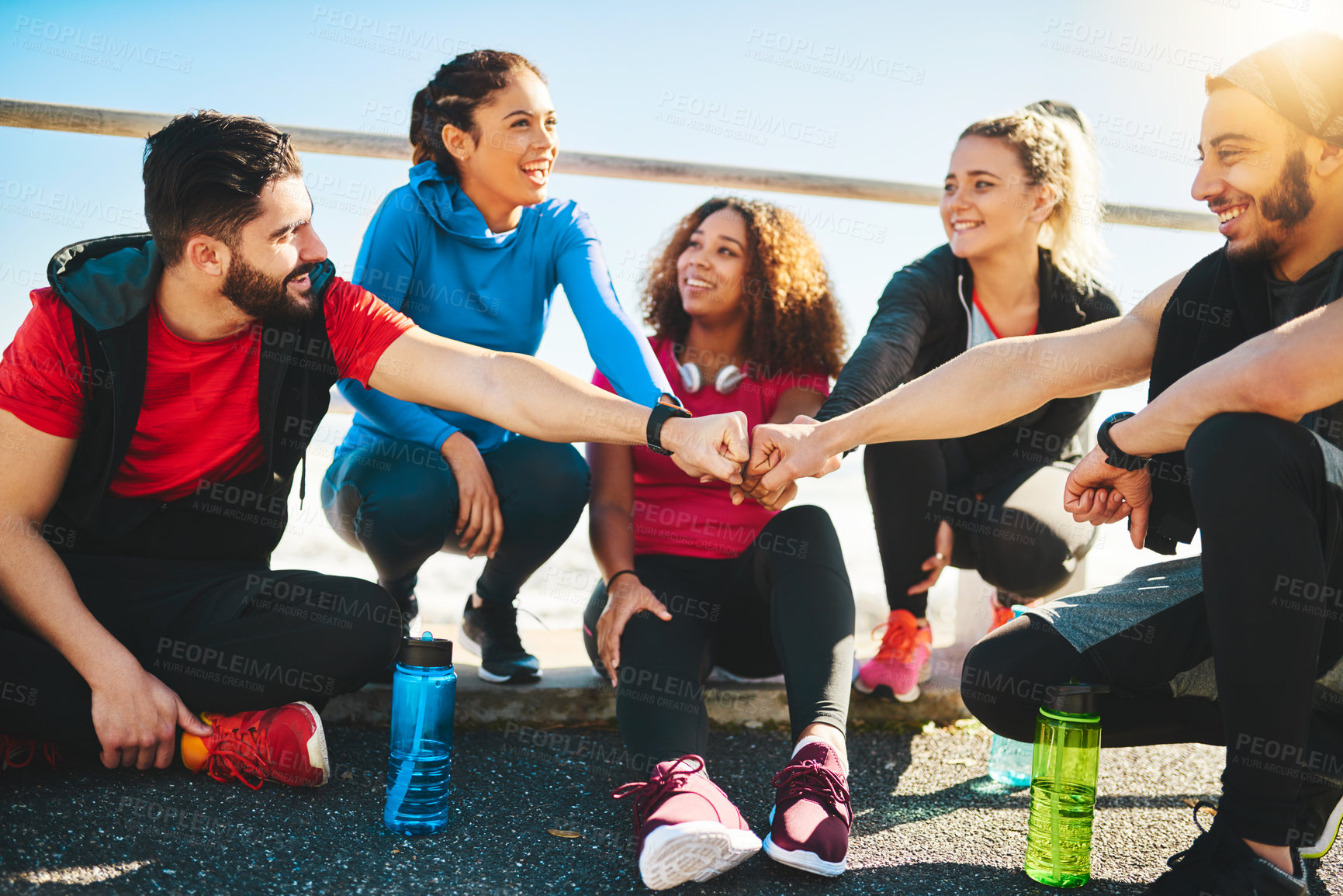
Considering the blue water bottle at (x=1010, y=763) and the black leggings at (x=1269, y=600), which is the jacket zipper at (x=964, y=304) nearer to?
the blue water bottle at (x=1010, y=763)

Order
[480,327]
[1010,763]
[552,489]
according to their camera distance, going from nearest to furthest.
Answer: [1010,763]
[552,489]
[480,327]

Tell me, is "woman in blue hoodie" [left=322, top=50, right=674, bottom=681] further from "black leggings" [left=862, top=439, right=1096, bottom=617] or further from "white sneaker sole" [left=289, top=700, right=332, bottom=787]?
"black leggings" [left=862, top=439, right=1096, bottom=617]

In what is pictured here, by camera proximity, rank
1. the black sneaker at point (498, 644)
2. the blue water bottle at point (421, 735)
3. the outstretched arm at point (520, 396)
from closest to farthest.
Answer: the blue water bottle at point (421, 735) → the outstretched arm at point (520, 396) → the black sneaker at point (498, 644)

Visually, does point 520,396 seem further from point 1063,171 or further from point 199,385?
point 1063,171

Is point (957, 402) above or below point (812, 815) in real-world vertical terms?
above

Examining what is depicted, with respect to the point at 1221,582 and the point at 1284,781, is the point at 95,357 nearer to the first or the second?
the point at 1221,582

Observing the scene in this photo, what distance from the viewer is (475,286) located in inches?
87.9

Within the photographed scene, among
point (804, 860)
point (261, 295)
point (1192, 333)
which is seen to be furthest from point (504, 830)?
point (1192, 333)

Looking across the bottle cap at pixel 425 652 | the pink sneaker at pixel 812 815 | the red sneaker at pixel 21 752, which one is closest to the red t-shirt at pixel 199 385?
the red sneaker at pixel 21 752

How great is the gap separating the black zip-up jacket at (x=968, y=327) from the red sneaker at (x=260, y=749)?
144cm

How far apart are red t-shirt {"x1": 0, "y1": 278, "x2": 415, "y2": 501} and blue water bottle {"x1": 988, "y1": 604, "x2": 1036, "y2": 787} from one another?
4.54 feet

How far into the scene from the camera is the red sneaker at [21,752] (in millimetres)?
1563

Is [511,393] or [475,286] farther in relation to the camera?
[475,286]

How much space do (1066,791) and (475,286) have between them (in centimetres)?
157
